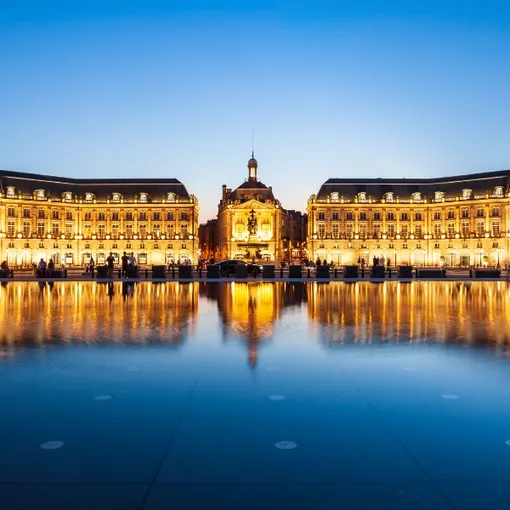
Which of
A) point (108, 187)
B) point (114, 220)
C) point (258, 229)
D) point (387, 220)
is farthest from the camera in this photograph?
point (258, 229)

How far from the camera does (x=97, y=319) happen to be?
14.6m

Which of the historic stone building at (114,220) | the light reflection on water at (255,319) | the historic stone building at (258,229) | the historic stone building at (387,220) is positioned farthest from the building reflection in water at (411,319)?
the historic stone building at (258,229)

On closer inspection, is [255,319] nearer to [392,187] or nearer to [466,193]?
[466,193]

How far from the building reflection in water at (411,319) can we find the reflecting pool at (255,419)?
17 centimetres

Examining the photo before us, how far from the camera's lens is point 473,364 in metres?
8.73

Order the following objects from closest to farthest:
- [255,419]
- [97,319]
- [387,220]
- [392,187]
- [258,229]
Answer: [255,419] → [97,319] → [387,220] → [392,187] → [258,229]

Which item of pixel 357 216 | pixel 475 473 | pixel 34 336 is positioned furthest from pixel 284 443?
pixel 357 216

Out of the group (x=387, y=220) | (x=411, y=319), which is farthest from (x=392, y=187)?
(x=411, y=319)

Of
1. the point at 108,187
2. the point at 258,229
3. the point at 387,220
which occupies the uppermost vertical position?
the point at 108,187

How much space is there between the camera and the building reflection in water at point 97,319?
1150 centimetres

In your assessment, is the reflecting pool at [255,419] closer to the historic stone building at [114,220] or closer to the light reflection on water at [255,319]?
the light reflection on water at [255,319]

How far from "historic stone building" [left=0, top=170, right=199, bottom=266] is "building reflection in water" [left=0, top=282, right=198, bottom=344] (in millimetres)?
74365

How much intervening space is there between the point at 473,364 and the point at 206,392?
4531mm

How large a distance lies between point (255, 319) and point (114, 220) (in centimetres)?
8504
